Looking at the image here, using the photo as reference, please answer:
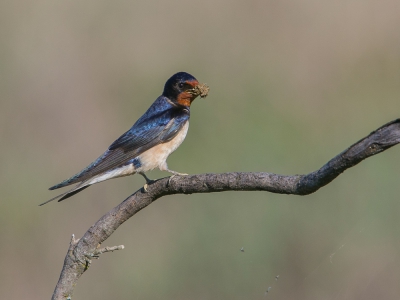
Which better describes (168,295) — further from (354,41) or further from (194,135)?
(354,41)

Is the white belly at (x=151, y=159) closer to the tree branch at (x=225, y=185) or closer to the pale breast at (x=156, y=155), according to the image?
the pale breast at (x=156, y=155)

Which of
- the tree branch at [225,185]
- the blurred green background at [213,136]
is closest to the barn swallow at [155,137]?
the blurred green background at [213,136]

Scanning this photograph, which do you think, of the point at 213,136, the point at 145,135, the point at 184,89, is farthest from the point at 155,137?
the point at 213,136

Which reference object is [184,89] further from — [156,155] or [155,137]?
[156,155]

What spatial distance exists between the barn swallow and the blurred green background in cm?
92

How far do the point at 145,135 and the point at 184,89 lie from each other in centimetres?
46

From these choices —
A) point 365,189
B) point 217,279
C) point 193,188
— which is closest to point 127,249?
point 217,279

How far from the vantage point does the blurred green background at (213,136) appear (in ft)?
15.4

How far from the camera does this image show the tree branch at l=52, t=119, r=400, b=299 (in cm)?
195

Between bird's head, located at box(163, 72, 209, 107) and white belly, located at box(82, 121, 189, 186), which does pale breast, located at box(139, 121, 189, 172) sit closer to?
white belly, located at box(82, 121, 189, 186)

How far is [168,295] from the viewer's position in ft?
15.5

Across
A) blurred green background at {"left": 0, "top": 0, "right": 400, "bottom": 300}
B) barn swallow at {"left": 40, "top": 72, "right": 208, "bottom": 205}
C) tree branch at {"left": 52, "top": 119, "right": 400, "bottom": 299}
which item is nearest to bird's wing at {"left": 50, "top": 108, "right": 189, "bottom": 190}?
barn swallow at {"left": 40, "top": 72, "right": 208, "bottom": 205}

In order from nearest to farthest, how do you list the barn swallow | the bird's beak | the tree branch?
the tree branch → the barn swallow → the bird's beak

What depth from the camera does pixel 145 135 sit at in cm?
427
